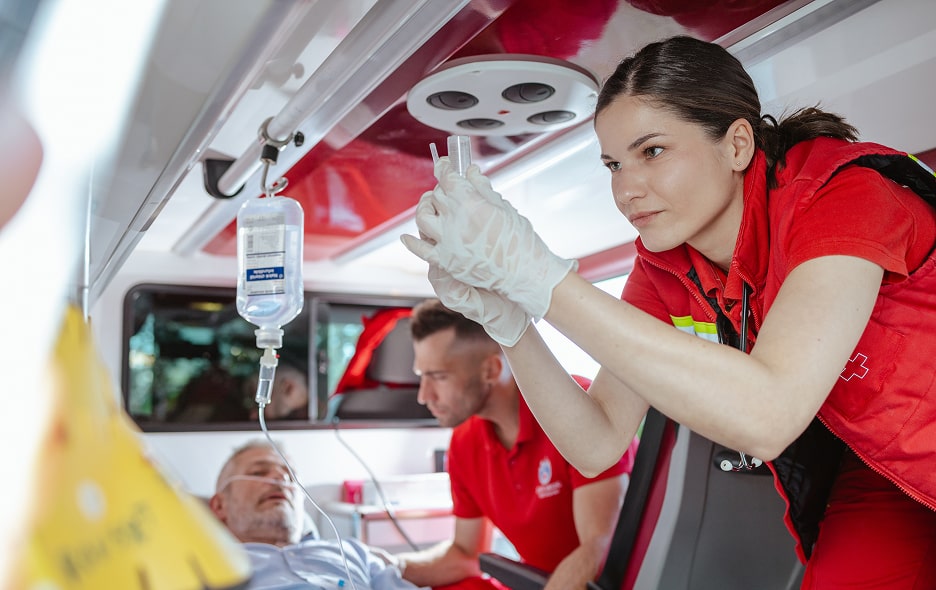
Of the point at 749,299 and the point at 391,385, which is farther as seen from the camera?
the point at 391,385

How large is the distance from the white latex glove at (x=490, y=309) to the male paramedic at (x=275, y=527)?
1.64 metres

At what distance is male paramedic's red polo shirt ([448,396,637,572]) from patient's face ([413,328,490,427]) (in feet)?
0.43

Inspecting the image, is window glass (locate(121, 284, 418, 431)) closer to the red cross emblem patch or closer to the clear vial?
the clear vial

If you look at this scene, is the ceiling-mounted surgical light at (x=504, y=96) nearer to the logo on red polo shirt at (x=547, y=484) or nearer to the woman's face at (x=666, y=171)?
the woman's face at (x=666, y=171)

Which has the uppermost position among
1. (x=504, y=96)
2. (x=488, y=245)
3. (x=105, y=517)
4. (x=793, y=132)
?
(x=504, y=96)

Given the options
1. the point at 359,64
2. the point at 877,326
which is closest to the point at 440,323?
the point at 359,64

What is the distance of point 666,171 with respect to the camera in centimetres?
127

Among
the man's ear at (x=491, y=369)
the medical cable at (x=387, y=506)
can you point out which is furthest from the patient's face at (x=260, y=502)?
the man's ear at (x=491, y=369)

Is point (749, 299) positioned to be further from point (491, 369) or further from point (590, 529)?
point (491, 369)

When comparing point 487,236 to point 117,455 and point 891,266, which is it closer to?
point 891,266

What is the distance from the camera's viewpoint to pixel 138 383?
12.7 ft

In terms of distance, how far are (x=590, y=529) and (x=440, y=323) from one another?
3.51 feet

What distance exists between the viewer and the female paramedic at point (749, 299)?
0.95m

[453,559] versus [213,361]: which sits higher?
[213,361]
